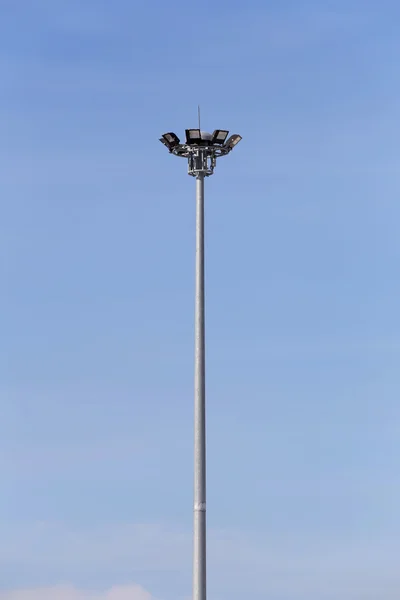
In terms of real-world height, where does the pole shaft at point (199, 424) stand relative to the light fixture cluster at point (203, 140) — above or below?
below

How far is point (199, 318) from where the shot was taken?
57.6 m

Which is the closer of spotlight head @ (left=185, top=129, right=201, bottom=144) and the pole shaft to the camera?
the pole shaft

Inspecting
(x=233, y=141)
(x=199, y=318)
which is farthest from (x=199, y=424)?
(x=233, y=141)

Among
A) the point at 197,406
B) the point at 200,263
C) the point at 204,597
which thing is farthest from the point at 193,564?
the point at 200,263

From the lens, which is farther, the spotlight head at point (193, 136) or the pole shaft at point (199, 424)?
the spotlight head at point (193, 136)

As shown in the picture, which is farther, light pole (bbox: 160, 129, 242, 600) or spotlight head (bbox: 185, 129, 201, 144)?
spotlight head (bbox: 185, 129, 201, 144)

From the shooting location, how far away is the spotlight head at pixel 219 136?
57969 mm

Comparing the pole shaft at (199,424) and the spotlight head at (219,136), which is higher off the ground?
the spotlight head at (219,136)

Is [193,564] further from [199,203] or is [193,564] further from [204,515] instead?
[199,203]

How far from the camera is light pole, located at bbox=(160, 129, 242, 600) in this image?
55562 millimetres

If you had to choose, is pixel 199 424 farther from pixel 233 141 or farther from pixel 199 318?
pixel 233 141

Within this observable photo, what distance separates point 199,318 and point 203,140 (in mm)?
5794

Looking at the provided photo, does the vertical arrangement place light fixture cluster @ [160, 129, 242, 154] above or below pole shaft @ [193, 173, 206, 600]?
above

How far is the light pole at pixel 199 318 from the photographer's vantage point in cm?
5556
